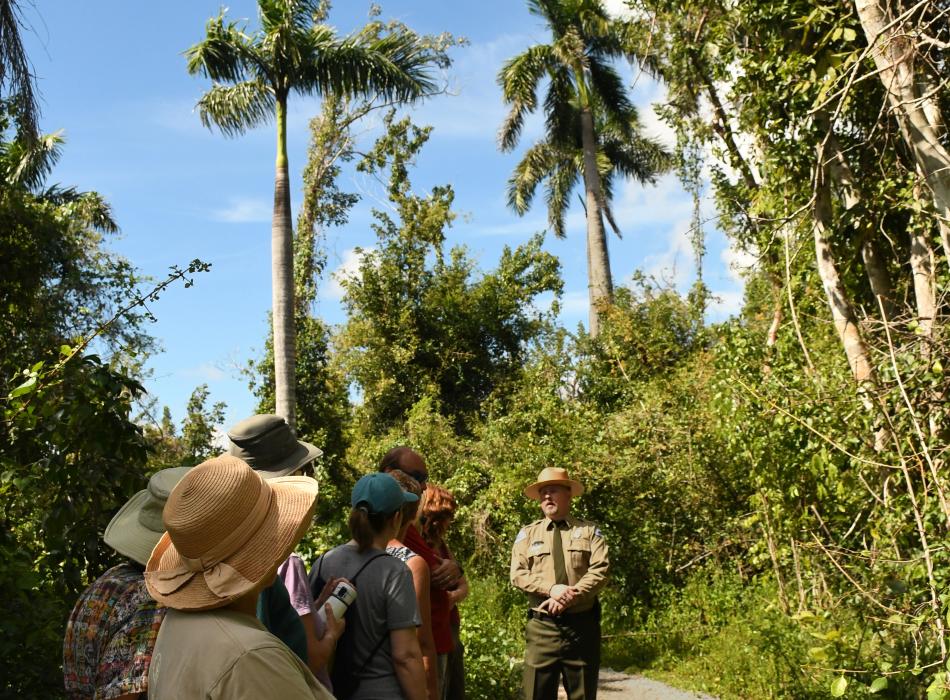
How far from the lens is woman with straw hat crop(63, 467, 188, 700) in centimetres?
232

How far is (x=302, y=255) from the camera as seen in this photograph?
23297 millimetres

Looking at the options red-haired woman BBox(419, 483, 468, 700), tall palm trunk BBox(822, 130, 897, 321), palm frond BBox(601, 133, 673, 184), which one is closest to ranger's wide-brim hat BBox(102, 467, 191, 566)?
red-haired woman BBox(419, 483, 468, 700)

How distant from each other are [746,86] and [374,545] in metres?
4.88

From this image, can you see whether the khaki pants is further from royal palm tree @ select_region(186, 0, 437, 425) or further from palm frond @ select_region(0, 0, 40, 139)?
royal palm tree @ select_region(186, 0, 437, 425)

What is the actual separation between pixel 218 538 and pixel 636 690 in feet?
23.1

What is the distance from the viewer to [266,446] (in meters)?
3.51

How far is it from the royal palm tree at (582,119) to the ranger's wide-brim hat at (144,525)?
1949cm

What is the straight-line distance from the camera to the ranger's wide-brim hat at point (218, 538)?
1821mm

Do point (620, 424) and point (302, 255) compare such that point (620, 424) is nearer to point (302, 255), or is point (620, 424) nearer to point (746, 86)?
point (746, 86)

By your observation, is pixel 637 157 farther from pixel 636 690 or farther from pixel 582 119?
pixel 636 690

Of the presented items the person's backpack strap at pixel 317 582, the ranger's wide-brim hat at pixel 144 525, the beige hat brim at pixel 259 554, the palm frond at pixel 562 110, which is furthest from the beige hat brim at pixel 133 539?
the palm frond at pixel 562 110

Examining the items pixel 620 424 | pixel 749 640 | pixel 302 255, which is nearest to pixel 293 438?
pixel 749 640

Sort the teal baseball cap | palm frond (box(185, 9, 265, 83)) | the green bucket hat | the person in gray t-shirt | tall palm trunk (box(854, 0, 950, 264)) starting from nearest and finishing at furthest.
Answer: the person in gray t-shirt, the teal baseball cap, the green bucket hat, tall palm trunk (box(854, 0, 950, 264)), palm frond (box(185, 9, 265, 83))

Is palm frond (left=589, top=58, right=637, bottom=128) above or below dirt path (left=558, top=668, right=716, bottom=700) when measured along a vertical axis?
above
